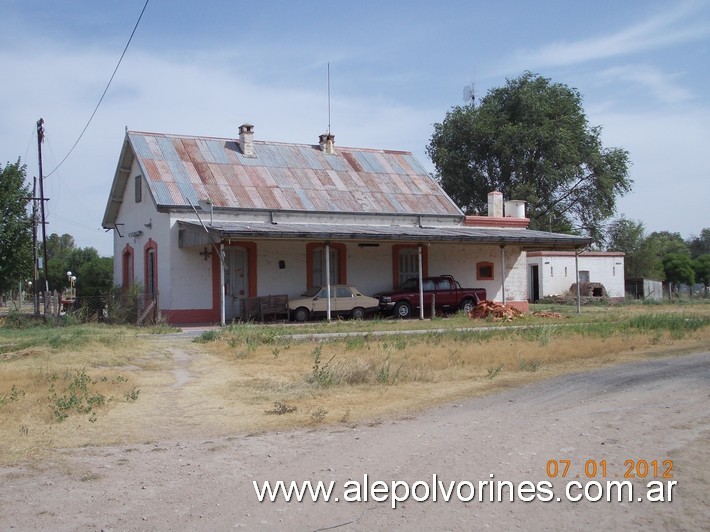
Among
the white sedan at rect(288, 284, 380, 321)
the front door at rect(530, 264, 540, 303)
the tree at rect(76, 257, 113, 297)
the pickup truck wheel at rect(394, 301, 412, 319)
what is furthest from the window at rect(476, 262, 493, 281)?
the tree at rect(76, 257, 113, 297)

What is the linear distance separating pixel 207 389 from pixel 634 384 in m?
6.28

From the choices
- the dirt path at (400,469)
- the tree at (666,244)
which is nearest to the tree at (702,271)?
the tree at (666,244)

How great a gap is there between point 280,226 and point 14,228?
14.1 metres

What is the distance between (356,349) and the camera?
16.3m

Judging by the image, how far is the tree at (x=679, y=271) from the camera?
195 ft

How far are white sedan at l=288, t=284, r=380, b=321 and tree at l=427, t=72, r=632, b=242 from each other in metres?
25.7

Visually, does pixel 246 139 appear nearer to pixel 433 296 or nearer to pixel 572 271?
pixel 433 296

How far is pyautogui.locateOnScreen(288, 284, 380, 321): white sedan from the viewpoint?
87.0ft

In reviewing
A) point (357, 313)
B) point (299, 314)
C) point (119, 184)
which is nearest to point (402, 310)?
point (357, 313)

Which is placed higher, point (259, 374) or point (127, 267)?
point (127, 267)

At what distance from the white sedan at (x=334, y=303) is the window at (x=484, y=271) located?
5.91m

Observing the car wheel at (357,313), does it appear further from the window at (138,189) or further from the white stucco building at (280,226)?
the window at (138,189)

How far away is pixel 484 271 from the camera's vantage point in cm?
3228

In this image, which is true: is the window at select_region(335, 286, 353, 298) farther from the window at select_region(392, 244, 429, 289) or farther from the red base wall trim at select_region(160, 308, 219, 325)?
the red base wall trim at select_region(160, 308, 219, 325)
